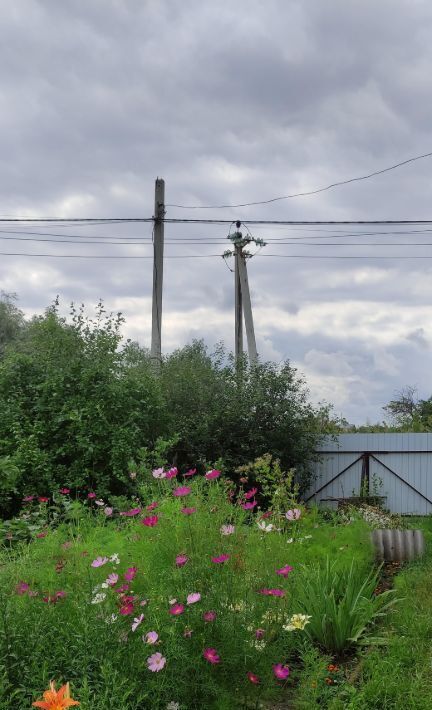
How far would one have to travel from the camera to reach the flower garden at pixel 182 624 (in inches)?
105

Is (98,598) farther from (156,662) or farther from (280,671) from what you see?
(280,671)

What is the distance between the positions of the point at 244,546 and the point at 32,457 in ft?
17.7

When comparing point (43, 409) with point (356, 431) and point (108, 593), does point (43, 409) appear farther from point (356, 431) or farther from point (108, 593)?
point (356, 431)

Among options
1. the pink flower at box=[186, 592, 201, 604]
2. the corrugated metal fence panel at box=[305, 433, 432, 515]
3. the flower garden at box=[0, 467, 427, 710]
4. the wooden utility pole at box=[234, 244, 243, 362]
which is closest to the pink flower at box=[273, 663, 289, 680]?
the flower garden at box=[0, 467, 427, 710]

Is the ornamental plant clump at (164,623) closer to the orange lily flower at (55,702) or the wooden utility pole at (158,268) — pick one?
the orange lily flower at (55,702)

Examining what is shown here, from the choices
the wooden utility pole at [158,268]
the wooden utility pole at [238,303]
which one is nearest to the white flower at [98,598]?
the wooden utility pole at [158,268]

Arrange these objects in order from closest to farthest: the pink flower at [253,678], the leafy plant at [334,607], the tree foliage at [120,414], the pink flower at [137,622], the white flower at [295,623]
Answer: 1. the pink flower at [137,622]
2. the pink flower at [253,678]
3. the white flower at [295,623]
4. the leafy plant at [334,607]
5. the tree foliage at [120,414]

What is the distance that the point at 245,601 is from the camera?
3148mm

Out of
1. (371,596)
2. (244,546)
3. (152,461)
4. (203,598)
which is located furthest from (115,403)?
(203,598)

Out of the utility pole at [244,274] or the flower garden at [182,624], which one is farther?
the utility pole at [244,274]

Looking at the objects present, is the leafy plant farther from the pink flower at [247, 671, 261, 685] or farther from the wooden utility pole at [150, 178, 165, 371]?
the wooden utility pole at [150, 178, 165, 371]

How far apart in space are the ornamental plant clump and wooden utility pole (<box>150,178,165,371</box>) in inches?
346

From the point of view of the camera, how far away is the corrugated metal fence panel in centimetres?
1297

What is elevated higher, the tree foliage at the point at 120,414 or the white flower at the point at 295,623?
the tree foliage at the point at 120,414
